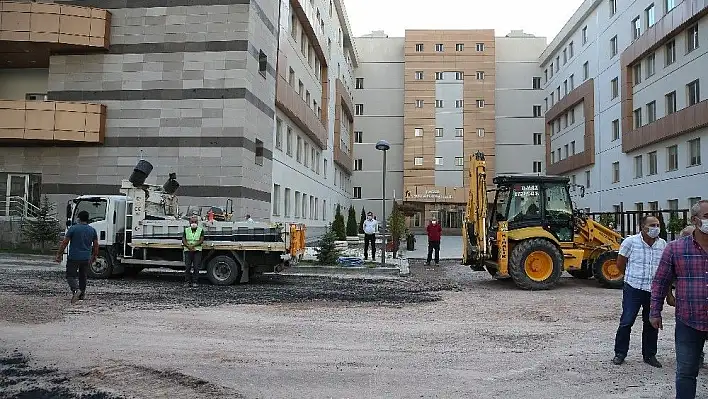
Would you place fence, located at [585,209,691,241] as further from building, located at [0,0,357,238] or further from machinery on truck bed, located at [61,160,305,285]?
building, located at [0,0,357,238]

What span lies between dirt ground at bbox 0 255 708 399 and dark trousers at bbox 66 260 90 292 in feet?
1.26

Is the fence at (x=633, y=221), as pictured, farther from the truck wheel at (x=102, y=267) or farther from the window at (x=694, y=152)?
the truck wheel at (x=102, y=267)

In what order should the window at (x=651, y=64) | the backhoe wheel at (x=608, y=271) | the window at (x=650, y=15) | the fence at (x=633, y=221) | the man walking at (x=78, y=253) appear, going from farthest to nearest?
the window at (x=650, y=15)
the window at (x=651, y=64)
the fence at (x=633, y=221)
the backhoe wheel at (x=608, y=271)
the man walking at (x=78, y=253)

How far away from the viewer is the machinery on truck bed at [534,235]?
13.6 meters

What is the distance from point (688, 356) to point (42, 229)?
21671 mm

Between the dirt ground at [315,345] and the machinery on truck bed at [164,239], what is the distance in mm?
1247

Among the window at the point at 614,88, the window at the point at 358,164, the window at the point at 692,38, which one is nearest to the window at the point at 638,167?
the window at the point at 614,88

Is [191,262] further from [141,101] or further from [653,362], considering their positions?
[141,101]

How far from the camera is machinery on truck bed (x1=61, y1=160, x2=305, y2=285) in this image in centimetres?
1395

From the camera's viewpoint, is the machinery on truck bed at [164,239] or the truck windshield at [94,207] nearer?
the machinery on truck bed at [164,239]

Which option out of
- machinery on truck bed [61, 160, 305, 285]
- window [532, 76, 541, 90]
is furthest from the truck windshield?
window [532, 76, 541, 90]

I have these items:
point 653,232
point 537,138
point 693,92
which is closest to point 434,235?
point 653,232

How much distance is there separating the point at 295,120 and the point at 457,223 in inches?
1253

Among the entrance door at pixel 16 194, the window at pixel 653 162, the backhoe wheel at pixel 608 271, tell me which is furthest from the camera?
the window at pixel 653 162
